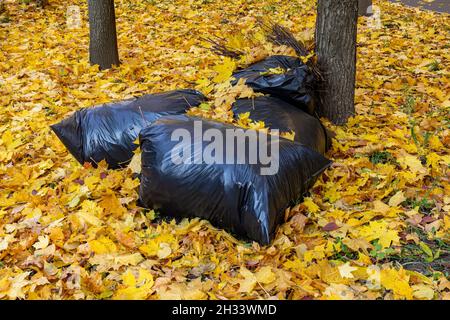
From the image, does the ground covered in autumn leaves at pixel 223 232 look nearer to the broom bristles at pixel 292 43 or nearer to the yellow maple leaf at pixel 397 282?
the yellow maple leaf at pixel 397 282

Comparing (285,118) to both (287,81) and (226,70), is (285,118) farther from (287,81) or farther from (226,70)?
(226,70)

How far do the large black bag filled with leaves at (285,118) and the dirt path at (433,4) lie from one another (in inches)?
220

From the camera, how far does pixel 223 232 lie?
2467 mm

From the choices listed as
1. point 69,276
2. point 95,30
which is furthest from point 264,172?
point 95,30

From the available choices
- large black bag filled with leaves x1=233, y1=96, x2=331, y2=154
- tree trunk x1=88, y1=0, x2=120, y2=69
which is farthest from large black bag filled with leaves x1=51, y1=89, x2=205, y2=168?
tree trunk x1=88, y1=0, x2=120, y2=69

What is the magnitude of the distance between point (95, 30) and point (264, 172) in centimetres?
366

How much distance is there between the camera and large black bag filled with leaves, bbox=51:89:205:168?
10.1 feet

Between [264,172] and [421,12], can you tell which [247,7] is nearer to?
[421,12]

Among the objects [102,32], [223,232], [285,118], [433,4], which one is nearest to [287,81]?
[285,118]

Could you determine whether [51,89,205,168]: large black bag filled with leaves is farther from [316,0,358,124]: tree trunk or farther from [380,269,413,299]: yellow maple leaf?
[380,269,413,299]: yellow maple leaf

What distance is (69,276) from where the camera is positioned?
223 centimetres

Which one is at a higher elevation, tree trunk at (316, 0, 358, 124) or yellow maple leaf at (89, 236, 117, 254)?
tree trunk at (316, 0, 358, 124)

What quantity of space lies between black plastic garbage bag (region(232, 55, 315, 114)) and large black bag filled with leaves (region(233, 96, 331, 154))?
0.26 ft

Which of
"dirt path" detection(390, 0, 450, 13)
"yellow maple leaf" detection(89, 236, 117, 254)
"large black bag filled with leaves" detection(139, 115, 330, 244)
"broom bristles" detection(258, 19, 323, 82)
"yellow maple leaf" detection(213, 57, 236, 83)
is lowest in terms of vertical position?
"yellow maple leaf" detection(89, 236, 117, 254)
